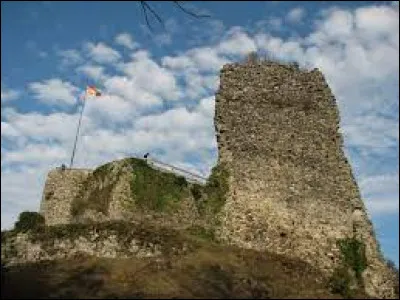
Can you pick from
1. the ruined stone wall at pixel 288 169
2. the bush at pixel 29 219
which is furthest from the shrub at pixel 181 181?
the bush at pixel 29 219

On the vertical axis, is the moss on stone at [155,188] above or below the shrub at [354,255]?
above

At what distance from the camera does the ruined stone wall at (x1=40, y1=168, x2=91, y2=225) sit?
121ft

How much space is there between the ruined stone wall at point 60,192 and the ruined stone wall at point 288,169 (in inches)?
353

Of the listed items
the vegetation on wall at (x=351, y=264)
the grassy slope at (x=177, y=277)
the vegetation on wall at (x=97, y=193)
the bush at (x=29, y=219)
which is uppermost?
the vegetation on wall at (x=97, y=193)

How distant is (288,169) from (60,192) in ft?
42.6

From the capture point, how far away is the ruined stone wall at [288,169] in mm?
31734

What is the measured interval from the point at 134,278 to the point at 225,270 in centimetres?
382

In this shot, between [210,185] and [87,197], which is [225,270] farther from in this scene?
[87,197]

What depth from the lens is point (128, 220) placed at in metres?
31.5

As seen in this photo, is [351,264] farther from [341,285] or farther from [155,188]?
[155,188]

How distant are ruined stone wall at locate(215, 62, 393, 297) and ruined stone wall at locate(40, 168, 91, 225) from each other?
895 centimetres

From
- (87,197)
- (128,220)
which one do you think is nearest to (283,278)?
(128,220)

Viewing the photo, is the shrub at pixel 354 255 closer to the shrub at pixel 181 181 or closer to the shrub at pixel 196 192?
the shrub at pixel 196 192

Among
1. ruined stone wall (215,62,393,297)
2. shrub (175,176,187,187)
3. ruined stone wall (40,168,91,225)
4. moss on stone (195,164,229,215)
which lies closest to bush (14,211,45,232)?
ruined stone wall (40,168,91,225)
